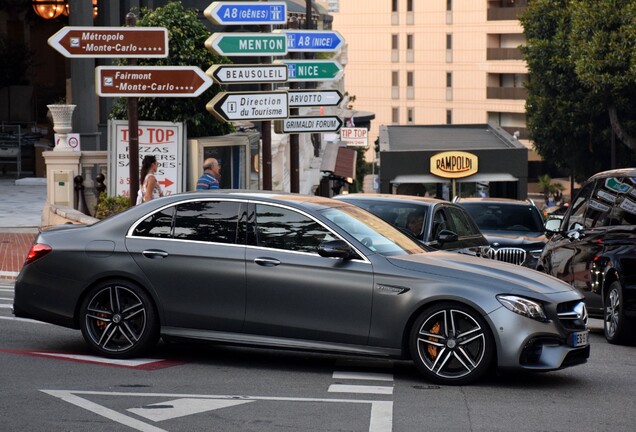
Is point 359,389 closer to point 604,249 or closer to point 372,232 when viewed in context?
point 372,232

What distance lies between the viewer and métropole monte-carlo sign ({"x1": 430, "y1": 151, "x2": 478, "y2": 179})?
3044cm

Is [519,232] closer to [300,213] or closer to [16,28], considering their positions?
[300,213]

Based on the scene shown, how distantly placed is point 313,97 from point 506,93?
233 ft

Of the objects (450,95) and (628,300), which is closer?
(628,300)

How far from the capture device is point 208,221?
10.2 metres

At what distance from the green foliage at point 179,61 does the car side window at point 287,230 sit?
1230 cm

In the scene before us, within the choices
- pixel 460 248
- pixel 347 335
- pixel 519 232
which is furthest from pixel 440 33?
pixel 347 335

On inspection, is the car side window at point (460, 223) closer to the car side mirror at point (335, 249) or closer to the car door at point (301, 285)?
the car door at point (301, 285)

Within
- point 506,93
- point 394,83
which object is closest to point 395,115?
point 394,83

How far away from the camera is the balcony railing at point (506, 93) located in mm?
88938

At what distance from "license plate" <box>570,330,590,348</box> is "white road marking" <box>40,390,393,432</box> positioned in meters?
1.68

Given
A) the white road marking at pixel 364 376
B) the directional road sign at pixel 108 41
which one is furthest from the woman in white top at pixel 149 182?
the white road marking at pixel 364 376

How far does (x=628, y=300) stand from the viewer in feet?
41.1

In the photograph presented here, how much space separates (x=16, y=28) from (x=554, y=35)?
2114cm
